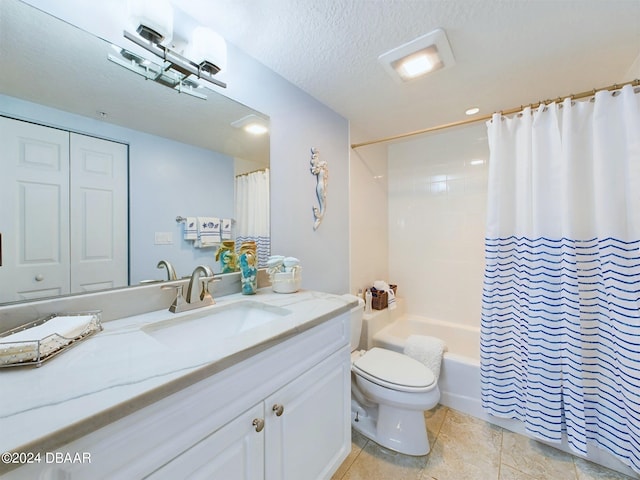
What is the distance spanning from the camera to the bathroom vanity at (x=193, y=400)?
1.55ft

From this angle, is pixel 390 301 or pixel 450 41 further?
pixel 390 301

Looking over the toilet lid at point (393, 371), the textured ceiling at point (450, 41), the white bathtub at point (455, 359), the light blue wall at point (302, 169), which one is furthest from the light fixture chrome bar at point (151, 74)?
the white bathtub at point (455, 359)

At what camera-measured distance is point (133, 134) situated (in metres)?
1.07

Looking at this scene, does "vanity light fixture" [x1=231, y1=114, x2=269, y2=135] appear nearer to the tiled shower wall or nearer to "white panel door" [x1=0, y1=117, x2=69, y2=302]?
"white panel door" [x1=0, y1=117, x2=69, y2=302]

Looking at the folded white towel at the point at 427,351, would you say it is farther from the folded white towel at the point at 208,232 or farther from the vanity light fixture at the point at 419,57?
the vanity light fixture at the point at 419,57

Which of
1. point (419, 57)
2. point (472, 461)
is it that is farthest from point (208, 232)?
point (472, 461)

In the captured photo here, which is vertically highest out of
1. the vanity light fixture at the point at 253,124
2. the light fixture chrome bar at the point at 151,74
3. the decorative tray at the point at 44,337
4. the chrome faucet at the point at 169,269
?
the light fixture chrome bar at the point at 151,74

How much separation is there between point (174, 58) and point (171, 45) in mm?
107

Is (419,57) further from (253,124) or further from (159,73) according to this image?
(159,73)

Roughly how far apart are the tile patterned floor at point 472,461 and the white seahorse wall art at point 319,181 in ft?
4.57

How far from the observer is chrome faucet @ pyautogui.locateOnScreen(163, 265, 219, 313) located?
1.07m

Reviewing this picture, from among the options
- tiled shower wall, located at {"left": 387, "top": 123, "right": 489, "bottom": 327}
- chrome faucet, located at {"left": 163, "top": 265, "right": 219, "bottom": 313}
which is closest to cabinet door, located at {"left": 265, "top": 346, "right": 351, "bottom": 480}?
chrome faucet, located at {"left": 163, "top": 265, "right": 219, "bottom": 313}

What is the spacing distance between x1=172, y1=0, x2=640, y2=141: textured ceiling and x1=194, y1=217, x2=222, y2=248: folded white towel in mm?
913

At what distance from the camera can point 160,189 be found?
1.14 m
